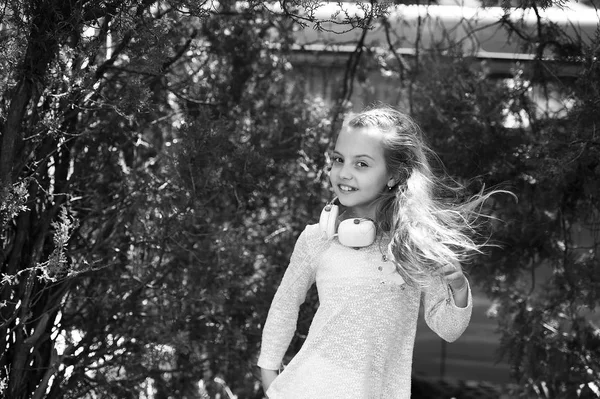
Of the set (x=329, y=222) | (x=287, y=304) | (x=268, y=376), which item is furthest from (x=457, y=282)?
(x=268, y=376)

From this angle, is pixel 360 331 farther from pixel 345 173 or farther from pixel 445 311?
pixel 345 173

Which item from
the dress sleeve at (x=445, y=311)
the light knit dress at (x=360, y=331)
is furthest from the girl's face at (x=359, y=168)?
the dress sleeve at (x=445, y=311)

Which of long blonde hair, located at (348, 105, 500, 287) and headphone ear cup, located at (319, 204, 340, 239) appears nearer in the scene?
long blonde hair, located at (348, 105, 500, 287)

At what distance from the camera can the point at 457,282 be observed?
105 inches

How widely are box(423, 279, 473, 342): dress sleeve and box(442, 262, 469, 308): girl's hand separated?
0.01 m

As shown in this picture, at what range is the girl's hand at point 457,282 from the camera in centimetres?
263

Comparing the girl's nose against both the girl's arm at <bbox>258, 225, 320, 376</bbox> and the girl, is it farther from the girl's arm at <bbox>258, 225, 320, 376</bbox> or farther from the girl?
the girl's arm at <bbox>258, 225, 320, 376</bbox>

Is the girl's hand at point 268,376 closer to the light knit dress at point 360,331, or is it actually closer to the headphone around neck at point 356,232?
the light knit dress at point 360,331

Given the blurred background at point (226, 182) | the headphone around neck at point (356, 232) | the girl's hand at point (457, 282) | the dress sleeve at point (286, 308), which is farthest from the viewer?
the blurred background at point (226, 182)

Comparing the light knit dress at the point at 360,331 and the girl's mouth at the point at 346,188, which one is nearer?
the light knit dress at the point at 360,331

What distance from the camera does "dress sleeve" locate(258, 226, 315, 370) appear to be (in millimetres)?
2885

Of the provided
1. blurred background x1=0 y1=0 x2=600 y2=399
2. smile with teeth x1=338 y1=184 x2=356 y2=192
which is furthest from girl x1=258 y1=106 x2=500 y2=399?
blurred background x1=0 y1=0 x2=600 y2=399

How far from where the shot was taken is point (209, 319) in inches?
160

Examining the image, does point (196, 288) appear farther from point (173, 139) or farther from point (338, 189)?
point (338, 189)
